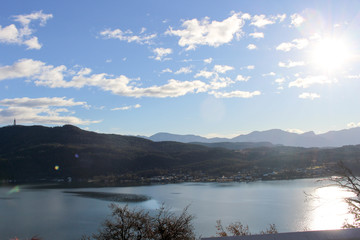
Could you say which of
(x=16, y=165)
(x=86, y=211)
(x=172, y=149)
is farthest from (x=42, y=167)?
(x=86, y=211)

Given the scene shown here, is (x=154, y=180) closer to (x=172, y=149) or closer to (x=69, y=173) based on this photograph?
(x=69, y=173)

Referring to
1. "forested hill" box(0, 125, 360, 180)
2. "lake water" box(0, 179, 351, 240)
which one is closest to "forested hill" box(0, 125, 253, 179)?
"forested hill" box(0, 125, 360, 180)

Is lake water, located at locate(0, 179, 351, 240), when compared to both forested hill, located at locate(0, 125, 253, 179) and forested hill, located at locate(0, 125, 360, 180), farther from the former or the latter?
forested hill, located at locate(0, 125, 253, 179)

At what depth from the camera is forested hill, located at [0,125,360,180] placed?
9625cm

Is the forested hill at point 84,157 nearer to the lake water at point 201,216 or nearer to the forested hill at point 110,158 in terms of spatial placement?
the forested hill at point 110,158

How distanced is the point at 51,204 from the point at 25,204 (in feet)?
13.6

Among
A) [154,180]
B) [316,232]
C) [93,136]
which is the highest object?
[93,136]

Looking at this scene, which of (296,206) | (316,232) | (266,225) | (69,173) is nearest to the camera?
(316,232)

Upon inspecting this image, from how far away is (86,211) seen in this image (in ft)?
128

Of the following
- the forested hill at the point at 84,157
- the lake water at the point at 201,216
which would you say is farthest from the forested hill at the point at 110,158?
the lake water at the point at 201,216

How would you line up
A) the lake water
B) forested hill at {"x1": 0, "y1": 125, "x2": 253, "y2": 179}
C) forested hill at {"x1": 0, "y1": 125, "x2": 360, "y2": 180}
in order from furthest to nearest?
forested hill at {"x1": 0, "y1": 125, "x2": 253, "y2": 179}, forested hill at {"x1": 0, "y1": 125, "x2": 360, "y2": 180}, the lake water

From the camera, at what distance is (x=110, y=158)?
10588cm

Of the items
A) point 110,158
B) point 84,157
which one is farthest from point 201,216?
point 84,157

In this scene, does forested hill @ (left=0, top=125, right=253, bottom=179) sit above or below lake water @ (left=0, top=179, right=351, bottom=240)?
above
